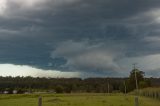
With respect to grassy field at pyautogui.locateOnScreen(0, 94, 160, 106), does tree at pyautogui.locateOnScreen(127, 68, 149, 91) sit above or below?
above

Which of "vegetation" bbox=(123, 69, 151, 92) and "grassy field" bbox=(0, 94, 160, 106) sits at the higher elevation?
"vegetation" bbox=(123, 69, 151, 92)

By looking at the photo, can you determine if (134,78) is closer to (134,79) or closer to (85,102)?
(134,79)

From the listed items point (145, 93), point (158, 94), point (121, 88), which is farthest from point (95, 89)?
point (158, 94)

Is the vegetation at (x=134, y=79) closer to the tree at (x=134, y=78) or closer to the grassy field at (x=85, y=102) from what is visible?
the tree at (x=134, y=78)

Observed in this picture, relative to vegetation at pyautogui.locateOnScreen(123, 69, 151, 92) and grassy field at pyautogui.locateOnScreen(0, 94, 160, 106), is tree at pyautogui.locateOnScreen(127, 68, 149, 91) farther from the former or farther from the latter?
grassy field at pyautogui.locateOnScreen(0, 94, 160, 106)

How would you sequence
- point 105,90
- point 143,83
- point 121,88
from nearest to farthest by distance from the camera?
point 143,83 → point 121,88 → point 105,90

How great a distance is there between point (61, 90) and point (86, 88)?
113ft

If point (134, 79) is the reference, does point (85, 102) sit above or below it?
below

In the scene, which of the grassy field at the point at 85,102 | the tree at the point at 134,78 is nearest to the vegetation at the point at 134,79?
the tree at the point at 134,78

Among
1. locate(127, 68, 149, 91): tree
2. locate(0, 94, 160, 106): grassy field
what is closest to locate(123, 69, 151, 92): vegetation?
locate(127, 68, 149, 91): tree

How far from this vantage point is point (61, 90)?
164 metres

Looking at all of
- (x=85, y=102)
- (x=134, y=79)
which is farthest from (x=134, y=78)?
(x=85, y=102)

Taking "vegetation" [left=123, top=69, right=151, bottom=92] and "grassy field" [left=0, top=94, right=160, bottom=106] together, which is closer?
"grassy field" [left=0, top=94, right=160, bottom=106]

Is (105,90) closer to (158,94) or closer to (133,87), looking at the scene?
(133,87)
